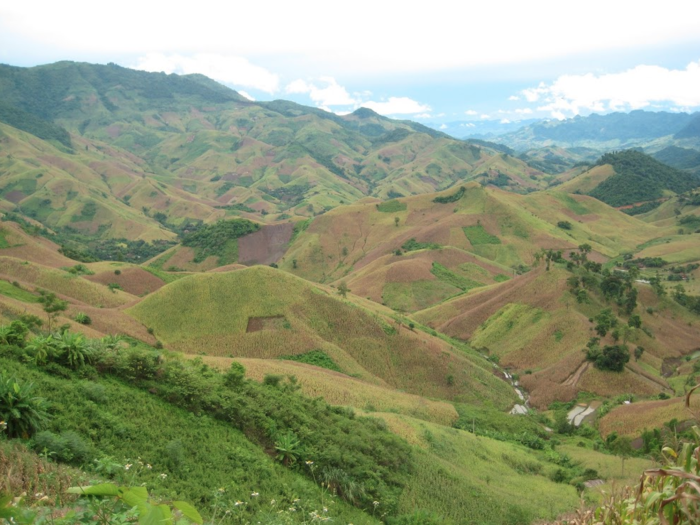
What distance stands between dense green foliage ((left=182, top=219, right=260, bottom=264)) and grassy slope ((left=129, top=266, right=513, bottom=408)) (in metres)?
72.9

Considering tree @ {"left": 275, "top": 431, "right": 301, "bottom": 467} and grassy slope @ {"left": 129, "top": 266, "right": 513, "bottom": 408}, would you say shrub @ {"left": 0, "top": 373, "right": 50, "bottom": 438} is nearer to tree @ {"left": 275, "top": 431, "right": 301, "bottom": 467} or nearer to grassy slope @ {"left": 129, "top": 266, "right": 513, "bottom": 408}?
tree @ {"left": 275, "top": 431, "right": 301, "bottom": 467}

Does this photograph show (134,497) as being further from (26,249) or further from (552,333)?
(26,249)

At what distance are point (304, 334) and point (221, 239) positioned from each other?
8952cm

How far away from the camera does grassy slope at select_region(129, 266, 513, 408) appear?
50.8 m

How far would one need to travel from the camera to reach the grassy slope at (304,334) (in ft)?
167

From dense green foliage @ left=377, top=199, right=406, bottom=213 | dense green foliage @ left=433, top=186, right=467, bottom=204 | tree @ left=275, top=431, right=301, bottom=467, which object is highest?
dense green foliage @ left=433, top=186, right=467, bottom=204

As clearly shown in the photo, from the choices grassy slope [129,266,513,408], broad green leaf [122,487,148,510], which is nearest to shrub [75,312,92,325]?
grassy slope [129,266,513,408]

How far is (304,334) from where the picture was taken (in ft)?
170

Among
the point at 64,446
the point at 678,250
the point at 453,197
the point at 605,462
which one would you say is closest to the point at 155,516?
the point at 64,446

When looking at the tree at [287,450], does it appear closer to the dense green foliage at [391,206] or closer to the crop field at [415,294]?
the crop field at [415,294]

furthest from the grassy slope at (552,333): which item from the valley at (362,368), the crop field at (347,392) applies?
the crop field at (347,392)

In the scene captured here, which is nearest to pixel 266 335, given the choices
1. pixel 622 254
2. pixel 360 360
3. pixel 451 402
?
pixel 360 360

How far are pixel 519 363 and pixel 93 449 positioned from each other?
57.0 meters

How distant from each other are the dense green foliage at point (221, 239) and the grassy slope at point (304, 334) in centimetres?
7288
